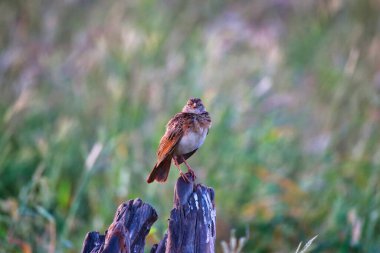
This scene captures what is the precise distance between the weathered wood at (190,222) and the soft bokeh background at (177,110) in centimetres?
119

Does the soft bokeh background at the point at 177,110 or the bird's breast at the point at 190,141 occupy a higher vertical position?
the soft bokeh background at the point at 177,110

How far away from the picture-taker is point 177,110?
21.0 ft

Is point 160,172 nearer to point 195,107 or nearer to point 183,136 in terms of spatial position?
point 183,136

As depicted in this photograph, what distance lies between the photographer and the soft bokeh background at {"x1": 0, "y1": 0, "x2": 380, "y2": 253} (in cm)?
532

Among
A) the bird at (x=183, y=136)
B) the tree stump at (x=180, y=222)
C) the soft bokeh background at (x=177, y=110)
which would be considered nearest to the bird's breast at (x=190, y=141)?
the bird at (x=183, y=136)

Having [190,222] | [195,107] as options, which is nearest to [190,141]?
[195,107]

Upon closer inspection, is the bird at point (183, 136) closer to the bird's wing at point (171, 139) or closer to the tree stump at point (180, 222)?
the bird's wing at point (171, 139)

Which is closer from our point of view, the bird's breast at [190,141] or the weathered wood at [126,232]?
the weathered wood at [126,232]

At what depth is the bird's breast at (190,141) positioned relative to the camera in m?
3.38

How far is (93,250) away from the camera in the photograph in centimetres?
311

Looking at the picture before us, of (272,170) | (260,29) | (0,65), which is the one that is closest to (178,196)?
(272,170)

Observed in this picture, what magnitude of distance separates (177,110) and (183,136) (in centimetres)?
302

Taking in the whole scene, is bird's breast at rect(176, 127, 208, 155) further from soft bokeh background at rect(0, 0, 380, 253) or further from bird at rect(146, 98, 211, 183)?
soft bokeh background at rect(0, 0, 380, 253)

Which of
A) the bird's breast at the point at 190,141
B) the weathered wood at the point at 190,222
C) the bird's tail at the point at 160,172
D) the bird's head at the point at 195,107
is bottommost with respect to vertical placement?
the weathered wood at the point at 190,222
